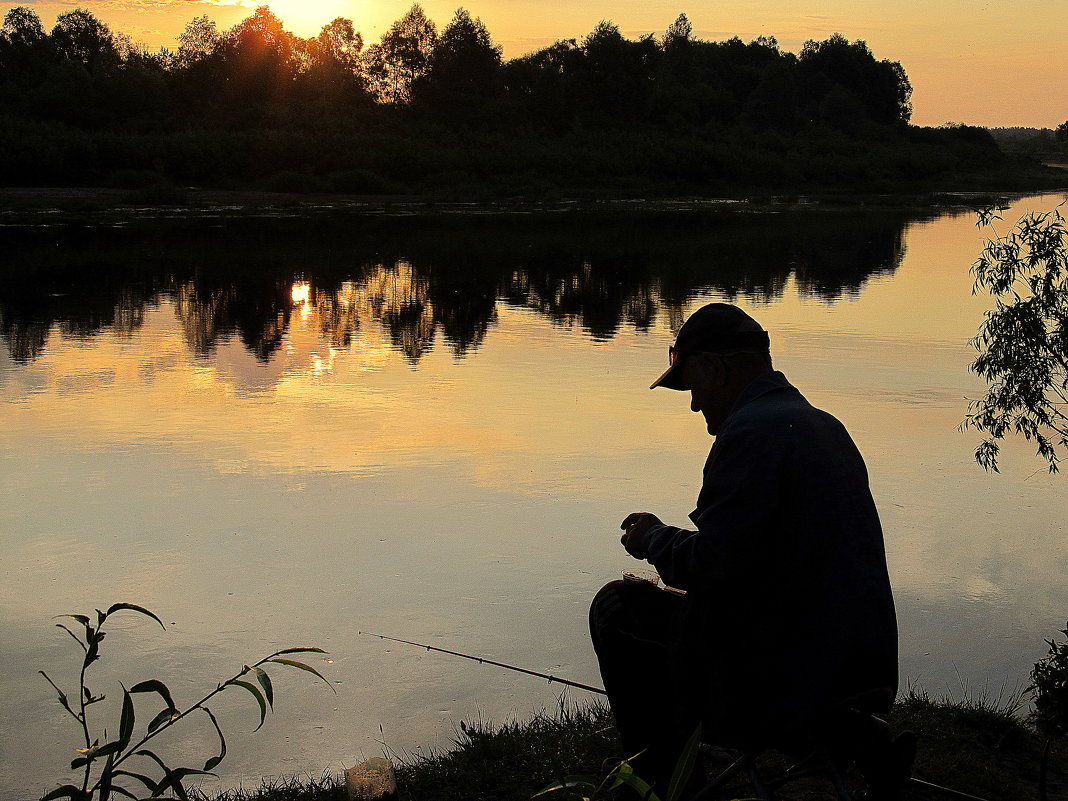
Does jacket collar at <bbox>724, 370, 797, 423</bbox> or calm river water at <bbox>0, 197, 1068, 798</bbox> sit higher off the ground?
jacket collar at <bbox>724, 370, 797, 423</bbox>

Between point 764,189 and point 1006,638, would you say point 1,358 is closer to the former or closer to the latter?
point 1006,638

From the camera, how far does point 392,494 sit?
700 cm

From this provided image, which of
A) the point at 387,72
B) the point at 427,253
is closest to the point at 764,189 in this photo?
the point at 387,72

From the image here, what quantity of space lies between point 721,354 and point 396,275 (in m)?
17.3

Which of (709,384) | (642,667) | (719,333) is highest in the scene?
(719,333)

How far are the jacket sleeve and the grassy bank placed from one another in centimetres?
93

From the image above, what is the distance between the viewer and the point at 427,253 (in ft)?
79.3

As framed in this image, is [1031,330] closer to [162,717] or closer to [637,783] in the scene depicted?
[637,783]

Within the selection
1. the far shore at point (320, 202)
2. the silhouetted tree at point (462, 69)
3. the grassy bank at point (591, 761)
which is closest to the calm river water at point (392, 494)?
the grassy bank at point (591, 761)

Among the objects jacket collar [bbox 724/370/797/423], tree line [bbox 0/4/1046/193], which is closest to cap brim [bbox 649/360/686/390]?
jacket collar [bbox 724/370/797/423]

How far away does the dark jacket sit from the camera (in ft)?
8.84

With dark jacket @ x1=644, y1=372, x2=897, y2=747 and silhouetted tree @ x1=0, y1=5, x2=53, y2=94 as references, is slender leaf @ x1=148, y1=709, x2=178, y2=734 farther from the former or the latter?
silhouetted tree @ x1=0, y1=5, x2=53, y2=94

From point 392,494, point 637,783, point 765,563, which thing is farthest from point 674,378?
point 392,494

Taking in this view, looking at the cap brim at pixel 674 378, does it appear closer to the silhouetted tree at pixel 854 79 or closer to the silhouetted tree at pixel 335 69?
the silhouetted tree at pixel 335 69
